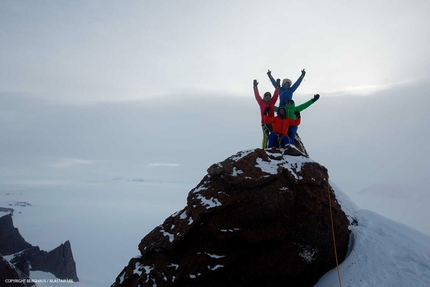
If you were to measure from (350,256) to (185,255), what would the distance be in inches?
181

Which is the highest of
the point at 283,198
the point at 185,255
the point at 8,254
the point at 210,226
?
the point at 283,198

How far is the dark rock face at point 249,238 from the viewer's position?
7172 millimetres

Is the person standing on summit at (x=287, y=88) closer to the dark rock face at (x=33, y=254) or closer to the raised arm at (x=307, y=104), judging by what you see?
the raised arm at (x=307, y=104)

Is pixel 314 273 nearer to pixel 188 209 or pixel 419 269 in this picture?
pixel 419 269

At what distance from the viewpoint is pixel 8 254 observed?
43.6m

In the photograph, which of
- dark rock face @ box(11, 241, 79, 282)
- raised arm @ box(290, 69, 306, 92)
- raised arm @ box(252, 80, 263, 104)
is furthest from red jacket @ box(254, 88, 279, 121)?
dark rock face @ box(11, 241, 79, 282)

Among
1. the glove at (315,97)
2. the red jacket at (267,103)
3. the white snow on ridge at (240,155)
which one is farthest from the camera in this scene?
the red jacket at (267,103)

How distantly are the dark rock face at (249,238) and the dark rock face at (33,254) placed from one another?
45597 millimetres

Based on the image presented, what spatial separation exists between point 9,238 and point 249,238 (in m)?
52.0

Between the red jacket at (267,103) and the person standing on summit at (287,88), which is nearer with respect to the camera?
the red jacket at (267,103)

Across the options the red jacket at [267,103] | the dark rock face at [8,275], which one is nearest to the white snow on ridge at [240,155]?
the red jacket at [267,103]

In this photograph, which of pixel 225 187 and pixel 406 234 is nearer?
pixel 225 187

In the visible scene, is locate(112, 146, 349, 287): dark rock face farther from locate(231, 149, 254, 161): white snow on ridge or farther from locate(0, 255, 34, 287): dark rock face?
locate(0, 255, 34, 287): dark rock face

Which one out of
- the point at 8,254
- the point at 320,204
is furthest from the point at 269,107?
the point at 8,254
